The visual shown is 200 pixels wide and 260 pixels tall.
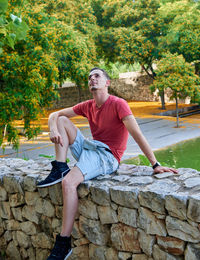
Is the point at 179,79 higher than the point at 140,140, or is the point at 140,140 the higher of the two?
the point at 179,79

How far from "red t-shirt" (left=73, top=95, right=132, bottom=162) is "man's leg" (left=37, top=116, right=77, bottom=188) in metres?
0.23

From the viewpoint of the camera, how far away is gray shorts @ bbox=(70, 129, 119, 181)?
2633 millimetres

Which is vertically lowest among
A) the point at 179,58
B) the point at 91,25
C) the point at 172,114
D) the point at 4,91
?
the point at 172,114

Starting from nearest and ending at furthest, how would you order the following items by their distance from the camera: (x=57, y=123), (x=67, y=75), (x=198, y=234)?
(x=198, y=234)
(x=57, y=123)
(x=67, y=75)

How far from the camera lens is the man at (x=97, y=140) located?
2627 mm

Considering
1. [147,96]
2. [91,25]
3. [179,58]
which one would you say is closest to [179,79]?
[179,58]

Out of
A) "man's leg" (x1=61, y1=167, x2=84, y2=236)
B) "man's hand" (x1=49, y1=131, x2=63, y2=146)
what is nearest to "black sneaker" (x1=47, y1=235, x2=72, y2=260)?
"man's leg" (x1=61, y1=167, x2=84, y2=236)

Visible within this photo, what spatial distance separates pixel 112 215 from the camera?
7.93 feet

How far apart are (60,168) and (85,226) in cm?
53

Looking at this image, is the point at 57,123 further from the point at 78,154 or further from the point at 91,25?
the point at 91,25

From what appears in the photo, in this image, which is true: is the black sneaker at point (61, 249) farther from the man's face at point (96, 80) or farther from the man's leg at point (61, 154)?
the man's face at point (96, 80)

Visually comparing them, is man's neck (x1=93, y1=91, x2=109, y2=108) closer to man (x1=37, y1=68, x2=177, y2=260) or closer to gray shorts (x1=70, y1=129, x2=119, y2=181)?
man (x1=37, y1=68, x2=177, y2=260)

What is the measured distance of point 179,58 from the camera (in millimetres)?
14695

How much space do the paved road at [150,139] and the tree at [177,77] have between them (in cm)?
105
